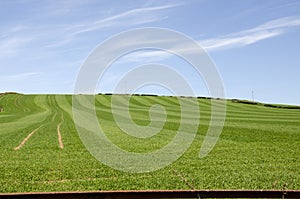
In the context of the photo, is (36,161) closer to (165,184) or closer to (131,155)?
(131,155)

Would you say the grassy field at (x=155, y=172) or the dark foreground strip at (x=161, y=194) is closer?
the dark foreground strip at (x=161, y=194)

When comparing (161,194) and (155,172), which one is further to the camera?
(155,172)

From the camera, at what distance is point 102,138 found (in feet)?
103

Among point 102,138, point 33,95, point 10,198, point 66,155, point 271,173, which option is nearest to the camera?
point 10,198

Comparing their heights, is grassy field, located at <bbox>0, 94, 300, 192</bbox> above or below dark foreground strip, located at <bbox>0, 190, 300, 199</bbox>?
below

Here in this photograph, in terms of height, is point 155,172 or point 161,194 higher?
point 161,194

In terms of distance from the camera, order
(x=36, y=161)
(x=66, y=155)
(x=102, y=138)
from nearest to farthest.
A: (x=36, y=161) < (x=66, y=155) < (x=102, y=138)

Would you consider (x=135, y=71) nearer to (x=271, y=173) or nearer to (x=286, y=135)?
(x=271, y=173)

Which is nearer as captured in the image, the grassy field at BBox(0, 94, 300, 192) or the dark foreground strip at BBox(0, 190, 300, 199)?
the dark foreground strip at BBox(0, 190, 300, 199)

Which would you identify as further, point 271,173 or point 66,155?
point 66,155

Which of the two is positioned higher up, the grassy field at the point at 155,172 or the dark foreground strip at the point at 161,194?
the dark foreground strip at the point at 161,194

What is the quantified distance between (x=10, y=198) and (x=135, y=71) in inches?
592

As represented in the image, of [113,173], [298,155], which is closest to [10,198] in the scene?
[113,173]

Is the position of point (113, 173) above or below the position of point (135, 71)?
below
